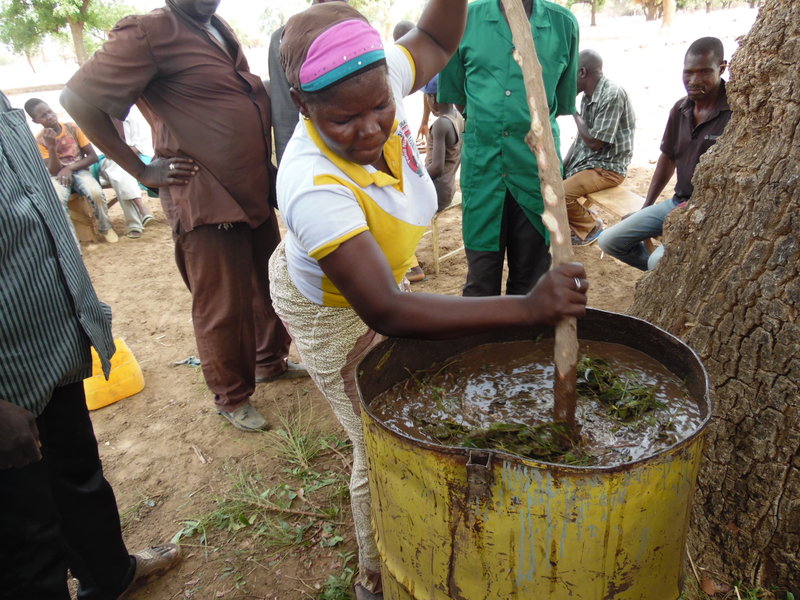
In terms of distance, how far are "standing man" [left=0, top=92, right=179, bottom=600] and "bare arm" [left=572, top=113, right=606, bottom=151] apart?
4102 millimetres

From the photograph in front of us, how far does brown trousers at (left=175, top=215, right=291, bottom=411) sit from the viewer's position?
2.98 m

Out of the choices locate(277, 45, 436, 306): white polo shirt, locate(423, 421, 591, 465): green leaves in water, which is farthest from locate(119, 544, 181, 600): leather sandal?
locate(423, 421, 591, 465): green leaves in water

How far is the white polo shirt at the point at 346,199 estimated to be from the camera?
1.37 m

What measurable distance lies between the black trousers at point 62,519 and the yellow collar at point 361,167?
117cm

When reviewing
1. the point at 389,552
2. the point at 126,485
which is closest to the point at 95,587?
the point at 126,485

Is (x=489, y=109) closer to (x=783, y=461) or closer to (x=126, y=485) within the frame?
(x=783, y=461)

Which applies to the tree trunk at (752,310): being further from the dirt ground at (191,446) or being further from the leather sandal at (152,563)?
the leather sandal at (152,563)

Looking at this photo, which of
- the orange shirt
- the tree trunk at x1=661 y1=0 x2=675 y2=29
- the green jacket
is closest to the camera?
the green jacket

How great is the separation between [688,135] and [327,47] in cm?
340

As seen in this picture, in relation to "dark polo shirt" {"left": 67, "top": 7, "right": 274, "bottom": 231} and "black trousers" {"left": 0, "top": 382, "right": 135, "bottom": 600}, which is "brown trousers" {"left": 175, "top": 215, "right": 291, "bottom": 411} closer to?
"dark polo shirt" {"left": 67, "top": 7, "right": 274, "bottom": 231}

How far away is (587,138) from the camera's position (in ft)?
16.0

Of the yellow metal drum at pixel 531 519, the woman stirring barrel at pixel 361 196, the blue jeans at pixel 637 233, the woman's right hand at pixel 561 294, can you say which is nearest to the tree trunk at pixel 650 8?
the blue jeans at pixel 637 233

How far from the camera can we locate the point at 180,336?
4.62 metres

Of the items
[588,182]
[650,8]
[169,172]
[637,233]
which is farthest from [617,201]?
[650,8]
